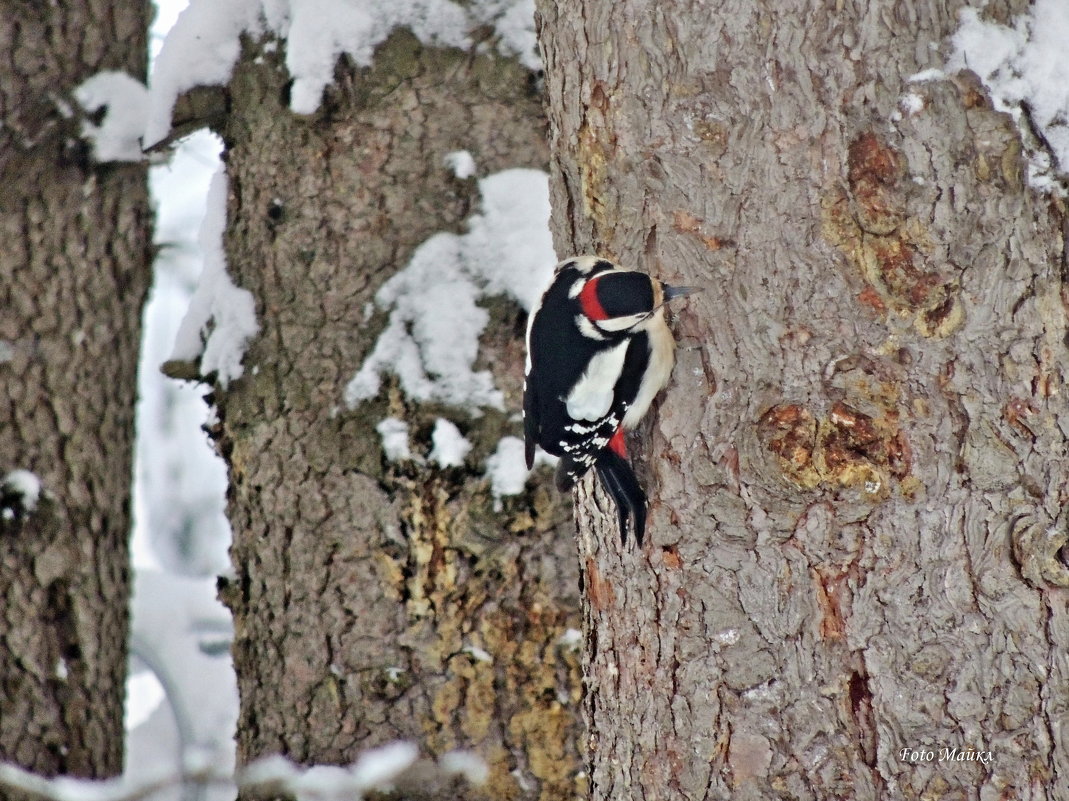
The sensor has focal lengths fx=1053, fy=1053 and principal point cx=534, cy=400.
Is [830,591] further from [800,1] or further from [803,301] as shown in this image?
[800,1]

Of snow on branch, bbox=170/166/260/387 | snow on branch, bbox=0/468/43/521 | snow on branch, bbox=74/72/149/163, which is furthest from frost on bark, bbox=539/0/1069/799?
snow on branch, bbox=0/468/43/521

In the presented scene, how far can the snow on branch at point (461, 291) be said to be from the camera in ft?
8.25

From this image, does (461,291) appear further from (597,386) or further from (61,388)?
(61,388)

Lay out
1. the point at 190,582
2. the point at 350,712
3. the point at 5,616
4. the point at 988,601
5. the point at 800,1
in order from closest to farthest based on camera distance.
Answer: the point at 988,601 < the point at 800,1 < the point at 350,712 < the point at 5,616 < the point at 190,582

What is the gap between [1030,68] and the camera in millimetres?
1569

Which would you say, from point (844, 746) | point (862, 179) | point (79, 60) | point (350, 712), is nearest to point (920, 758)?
point (844, 746)

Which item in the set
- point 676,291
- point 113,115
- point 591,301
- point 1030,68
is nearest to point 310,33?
point 113,115

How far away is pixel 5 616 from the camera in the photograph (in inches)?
108

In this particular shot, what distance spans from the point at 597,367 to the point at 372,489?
26.6 inches

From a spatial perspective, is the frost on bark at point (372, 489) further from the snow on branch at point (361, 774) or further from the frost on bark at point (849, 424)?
the frost on bark at point (849, 424)

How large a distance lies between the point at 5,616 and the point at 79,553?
234mm

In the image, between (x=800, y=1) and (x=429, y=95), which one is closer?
(x=800, y=1)

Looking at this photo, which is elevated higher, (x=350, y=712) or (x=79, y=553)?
(x=79, y=553)

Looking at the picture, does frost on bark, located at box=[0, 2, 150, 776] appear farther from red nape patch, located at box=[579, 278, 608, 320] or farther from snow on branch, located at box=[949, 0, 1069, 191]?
snow on branch, located at box=[949, 0, 1069, 191]
